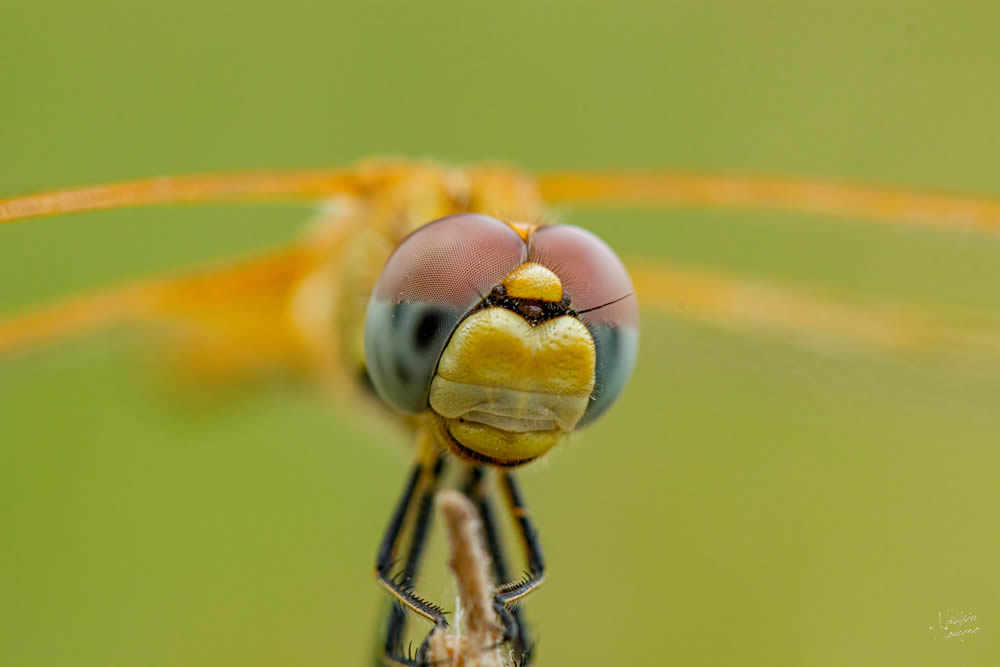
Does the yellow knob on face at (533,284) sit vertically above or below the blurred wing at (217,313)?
below

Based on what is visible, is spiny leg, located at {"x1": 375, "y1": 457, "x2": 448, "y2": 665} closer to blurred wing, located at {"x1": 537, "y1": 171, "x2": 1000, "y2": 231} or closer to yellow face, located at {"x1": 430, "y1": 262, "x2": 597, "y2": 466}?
yellow face, located at {"x1": 430, "y1": 262, "x2": 597, "y2": 466}

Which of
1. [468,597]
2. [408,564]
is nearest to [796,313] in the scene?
[408,564]

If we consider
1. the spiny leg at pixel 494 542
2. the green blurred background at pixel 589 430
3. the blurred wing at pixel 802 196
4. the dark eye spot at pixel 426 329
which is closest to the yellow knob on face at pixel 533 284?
the dark eye spot at pixel 426 329

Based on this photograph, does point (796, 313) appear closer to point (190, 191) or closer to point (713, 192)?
point (713, 192)

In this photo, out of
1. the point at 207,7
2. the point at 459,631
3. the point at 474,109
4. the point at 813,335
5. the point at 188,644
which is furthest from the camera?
the point at 474,109

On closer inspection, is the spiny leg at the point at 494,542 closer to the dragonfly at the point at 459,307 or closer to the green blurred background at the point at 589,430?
the dragonfly at the point at 459,307

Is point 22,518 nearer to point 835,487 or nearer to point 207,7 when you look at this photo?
point 207,7

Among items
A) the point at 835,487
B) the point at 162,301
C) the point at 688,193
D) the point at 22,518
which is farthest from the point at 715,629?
the point at 22,518
